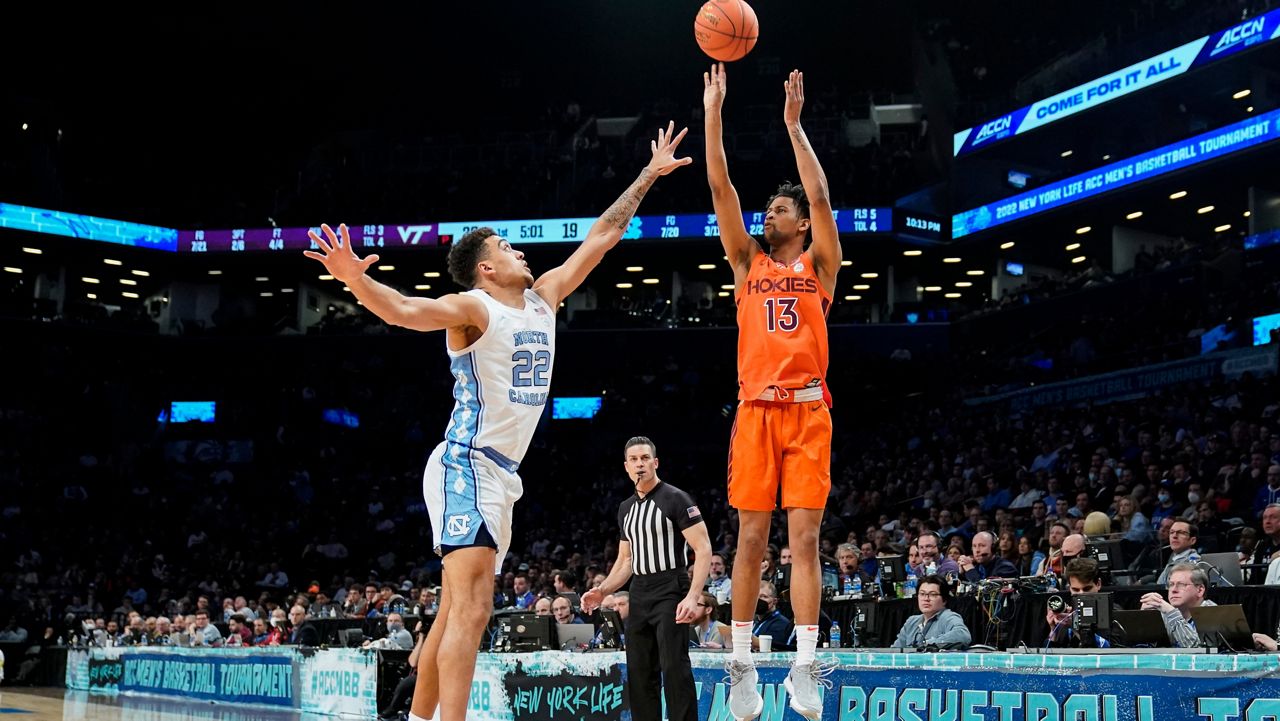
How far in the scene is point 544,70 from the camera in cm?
4238

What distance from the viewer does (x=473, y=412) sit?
222 inches

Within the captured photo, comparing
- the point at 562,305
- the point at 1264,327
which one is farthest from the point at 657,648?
the point at 562,305

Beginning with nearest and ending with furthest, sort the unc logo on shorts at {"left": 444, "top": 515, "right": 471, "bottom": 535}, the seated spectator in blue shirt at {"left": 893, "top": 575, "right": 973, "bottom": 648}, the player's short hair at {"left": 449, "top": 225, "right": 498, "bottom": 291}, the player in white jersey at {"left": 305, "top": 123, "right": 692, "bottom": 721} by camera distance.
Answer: the player in white jersey at {"left": 305, "top": 123, "right": 692, "bottom": 721}
the unc logo on shorts at {"left": 444, "top": 515, "right": 471, "bottom": 535}
the player's short hair at {"left": 449, "top": 225, "right": 498, "bottom": 291}
the seated spectator in blue shirt at {"left": 893, "top": 575, "right": 973, "bottom": 648}

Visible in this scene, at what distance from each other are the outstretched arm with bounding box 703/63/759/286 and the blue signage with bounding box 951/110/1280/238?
2226cm

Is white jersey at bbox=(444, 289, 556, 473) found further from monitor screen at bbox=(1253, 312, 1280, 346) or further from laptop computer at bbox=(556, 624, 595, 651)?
monitor screen at bbox=(1253, 312, 1280, 346)

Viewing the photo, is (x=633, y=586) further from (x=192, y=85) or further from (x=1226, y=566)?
(x=192, y=85)

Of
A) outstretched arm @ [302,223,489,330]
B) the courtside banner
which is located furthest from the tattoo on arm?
the courtside banner


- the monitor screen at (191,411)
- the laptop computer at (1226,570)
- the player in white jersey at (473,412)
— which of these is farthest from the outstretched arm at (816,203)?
the monitor screen at (191,411)

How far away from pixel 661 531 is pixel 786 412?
209cm

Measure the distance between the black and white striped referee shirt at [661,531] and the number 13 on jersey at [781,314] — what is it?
1.97m

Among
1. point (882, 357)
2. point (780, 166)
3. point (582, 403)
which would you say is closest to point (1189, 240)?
point (882, 357)

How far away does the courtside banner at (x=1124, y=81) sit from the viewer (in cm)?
2592

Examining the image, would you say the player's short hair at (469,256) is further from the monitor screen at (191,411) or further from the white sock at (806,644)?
the monitor screen at (191,411)

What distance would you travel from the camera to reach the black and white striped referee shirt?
8312 mm
